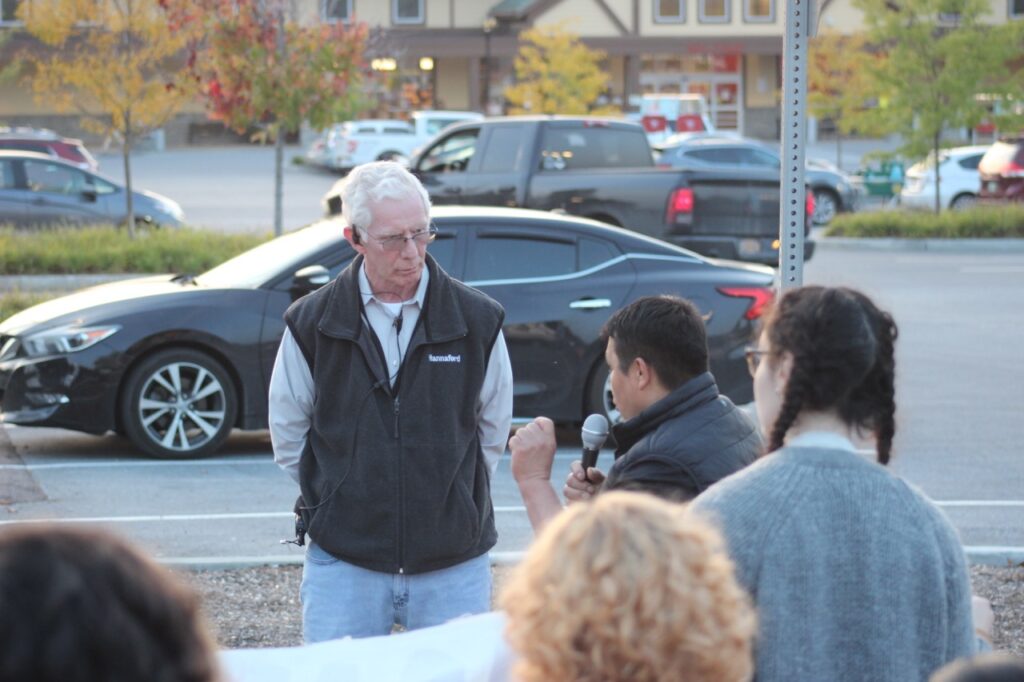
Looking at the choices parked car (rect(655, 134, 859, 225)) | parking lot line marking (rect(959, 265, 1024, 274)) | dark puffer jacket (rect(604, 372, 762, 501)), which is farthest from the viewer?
parked car (rect(655, 134, 859, 225))

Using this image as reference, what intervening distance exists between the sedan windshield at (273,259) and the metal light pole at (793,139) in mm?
5184

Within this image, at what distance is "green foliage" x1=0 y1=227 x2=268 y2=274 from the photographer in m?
18.7

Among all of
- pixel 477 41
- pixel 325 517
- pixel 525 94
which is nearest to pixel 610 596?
pixel 325 517

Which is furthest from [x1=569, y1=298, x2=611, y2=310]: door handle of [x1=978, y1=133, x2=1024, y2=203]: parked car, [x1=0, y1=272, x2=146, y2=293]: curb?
[x1=978, y1=133, x2=1024, y2=203]: parked car

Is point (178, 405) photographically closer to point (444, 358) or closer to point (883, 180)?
point (444, 358)

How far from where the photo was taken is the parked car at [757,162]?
99.4ft

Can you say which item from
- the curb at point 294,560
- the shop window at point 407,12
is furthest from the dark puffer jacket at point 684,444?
the shop window at point 407,12

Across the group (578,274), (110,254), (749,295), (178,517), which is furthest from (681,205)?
(178,517)

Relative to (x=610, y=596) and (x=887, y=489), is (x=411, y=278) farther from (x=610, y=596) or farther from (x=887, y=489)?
(x=610, y=596)

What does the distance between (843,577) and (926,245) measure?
80.5 ft

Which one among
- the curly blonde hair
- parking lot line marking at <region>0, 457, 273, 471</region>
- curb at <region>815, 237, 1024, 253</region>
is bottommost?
parking lot line marking at <region>0, 457, 273, 471</region>

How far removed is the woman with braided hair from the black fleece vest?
144 cm

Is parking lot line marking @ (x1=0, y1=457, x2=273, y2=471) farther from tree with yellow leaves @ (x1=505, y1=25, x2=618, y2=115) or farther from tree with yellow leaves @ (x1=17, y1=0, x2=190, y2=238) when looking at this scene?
tree with yellow leaves @ (x1=505, y1=25, x2=618, y2=115)

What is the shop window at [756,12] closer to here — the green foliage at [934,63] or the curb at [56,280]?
the green foliage at [934,63]
